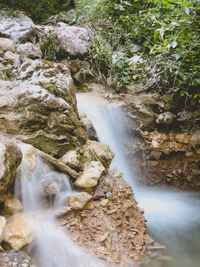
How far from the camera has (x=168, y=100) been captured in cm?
520

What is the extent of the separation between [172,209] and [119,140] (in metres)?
2.16

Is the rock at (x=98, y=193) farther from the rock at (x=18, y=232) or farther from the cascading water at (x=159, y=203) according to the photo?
the cascading water at (x=159, y=203)

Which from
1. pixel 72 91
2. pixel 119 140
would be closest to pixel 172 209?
pixel 119 140

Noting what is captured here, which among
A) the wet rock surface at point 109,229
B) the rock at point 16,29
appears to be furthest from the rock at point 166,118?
the rock at point 16,29

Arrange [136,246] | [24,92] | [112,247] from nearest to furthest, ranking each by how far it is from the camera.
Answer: [112,247]
[136,246]
[24,92]

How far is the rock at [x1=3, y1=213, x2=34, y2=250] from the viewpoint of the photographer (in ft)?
5.68

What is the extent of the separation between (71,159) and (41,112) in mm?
991

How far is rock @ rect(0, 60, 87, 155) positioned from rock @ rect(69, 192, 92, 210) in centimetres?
88

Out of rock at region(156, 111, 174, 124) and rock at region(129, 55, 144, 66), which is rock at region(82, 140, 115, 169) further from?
rock at region(129, 55, 144, 66)

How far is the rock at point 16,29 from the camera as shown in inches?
271

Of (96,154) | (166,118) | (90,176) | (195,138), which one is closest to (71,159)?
(90,176)

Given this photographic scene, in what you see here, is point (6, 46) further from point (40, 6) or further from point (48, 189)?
point (40, 6)

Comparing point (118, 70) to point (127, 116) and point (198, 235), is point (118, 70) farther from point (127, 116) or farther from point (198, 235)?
point (198, 235)

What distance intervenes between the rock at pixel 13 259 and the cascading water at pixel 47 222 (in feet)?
1.25
